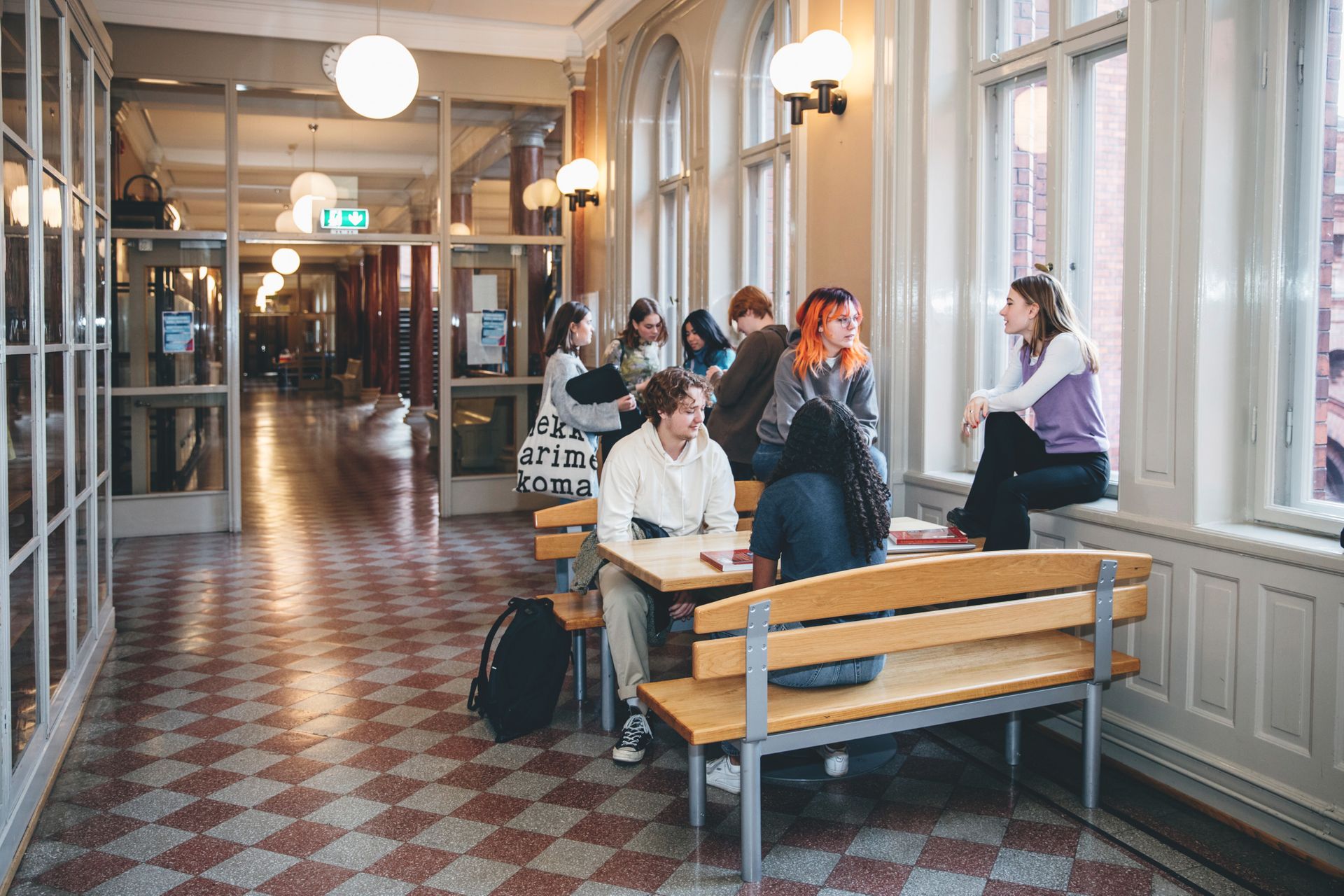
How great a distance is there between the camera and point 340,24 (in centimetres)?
841

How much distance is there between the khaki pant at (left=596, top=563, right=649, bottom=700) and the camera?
12.4 ft

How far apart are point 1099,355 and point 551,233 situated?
6153mm

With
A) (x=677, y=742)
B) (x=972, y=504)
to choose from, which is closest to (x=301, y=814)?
(x=677, y=742)

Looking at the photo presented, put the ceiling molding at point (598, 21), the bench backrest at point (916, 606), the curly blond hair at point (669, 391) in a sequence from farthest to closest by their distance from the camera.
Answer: the ceiling molding at point (598, 21)
the curly blond hair at point (669, 391)
the bench backrest at point (916, 606)

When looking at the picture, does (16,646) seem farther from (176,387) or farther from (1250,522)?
(176,387)

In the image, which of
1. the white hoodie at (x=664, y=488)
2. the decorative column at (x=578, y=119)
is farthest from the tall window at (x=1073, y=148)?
the decorative column at (x=578, y=119)

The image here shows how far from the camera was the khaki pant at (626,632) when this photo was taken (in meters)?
3.79

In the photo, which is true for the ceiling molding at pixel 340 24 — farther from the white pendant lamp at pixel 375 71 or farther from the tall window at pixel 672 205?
the white pendant lamp at pixel 375 71

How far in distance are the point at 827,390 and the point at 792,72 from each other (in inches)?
62.6

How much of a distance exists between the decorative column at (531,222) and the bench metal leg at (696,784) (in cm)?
651

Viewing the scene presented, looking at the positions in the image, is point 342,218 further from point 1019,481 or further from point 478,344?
point 1019,481

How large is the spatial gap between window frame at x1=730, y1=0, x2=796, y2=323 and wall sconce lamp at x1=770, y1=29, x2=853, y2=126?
0.52m

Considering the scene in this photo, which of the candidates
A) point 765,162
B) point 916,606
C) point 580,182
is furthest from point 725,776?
point 580,182

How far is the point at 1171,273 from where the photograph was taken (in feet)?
11.2
